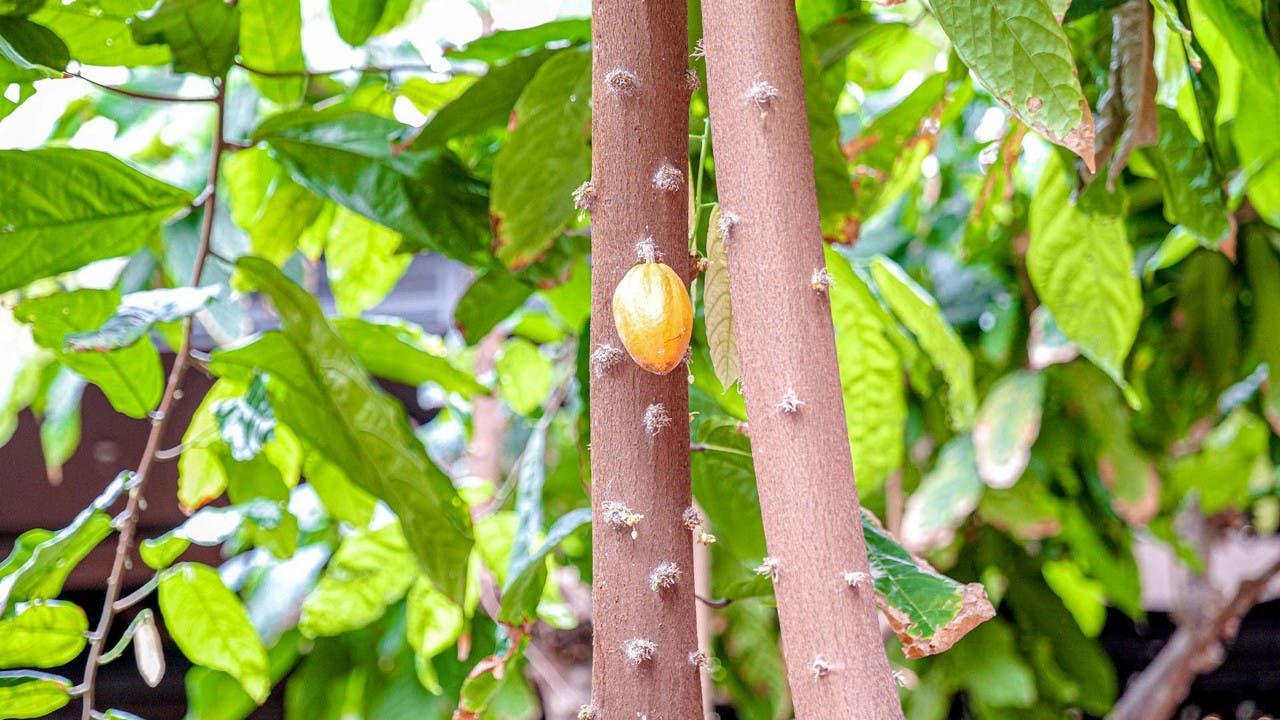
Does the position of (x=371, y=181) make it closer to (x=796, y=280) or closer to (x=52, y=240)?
(x=52, y=240)

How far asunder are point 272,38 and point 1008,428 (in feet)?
2.00

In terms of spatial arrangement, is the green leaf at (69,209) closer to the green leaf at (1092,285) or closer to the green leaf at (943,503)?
the green leaf at (1092,285)

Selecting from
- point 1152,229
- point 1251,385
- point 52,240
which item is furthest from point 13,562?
point 1251,385

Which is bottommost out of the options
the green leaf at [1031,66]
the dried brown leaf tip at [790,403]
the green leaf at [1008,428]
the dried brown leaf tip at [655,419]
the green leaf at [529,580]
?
the green leaf at [1008,428]

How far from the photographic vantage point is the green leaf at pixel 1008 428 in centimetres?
86

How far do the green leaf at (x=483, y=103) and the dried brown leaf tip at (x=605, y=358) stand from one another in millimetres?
294

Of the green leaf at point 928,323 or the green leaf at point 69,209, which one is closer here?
the green leaf at point 69,209

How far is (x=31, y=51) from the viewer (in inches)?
18.3

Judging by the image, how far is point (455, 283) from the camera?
1.89 metres

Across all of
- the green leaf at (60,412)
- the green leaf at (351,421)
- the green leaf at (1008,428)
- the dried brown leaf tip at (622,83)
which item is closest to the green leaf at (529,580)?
the green leaf at (351,421)

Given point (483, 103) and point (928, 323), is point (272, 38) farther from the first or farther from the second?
point (928, 323)

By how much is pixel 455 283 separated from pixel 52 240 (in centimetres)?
136

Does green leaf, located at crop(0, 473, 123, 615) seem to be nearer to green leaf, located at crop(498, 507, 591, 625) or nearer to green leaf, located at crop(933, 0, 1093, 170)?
green leaf, located at crop(498, 507, 591, 625)

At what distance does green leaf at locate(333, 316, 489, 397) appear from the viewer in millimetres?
669
